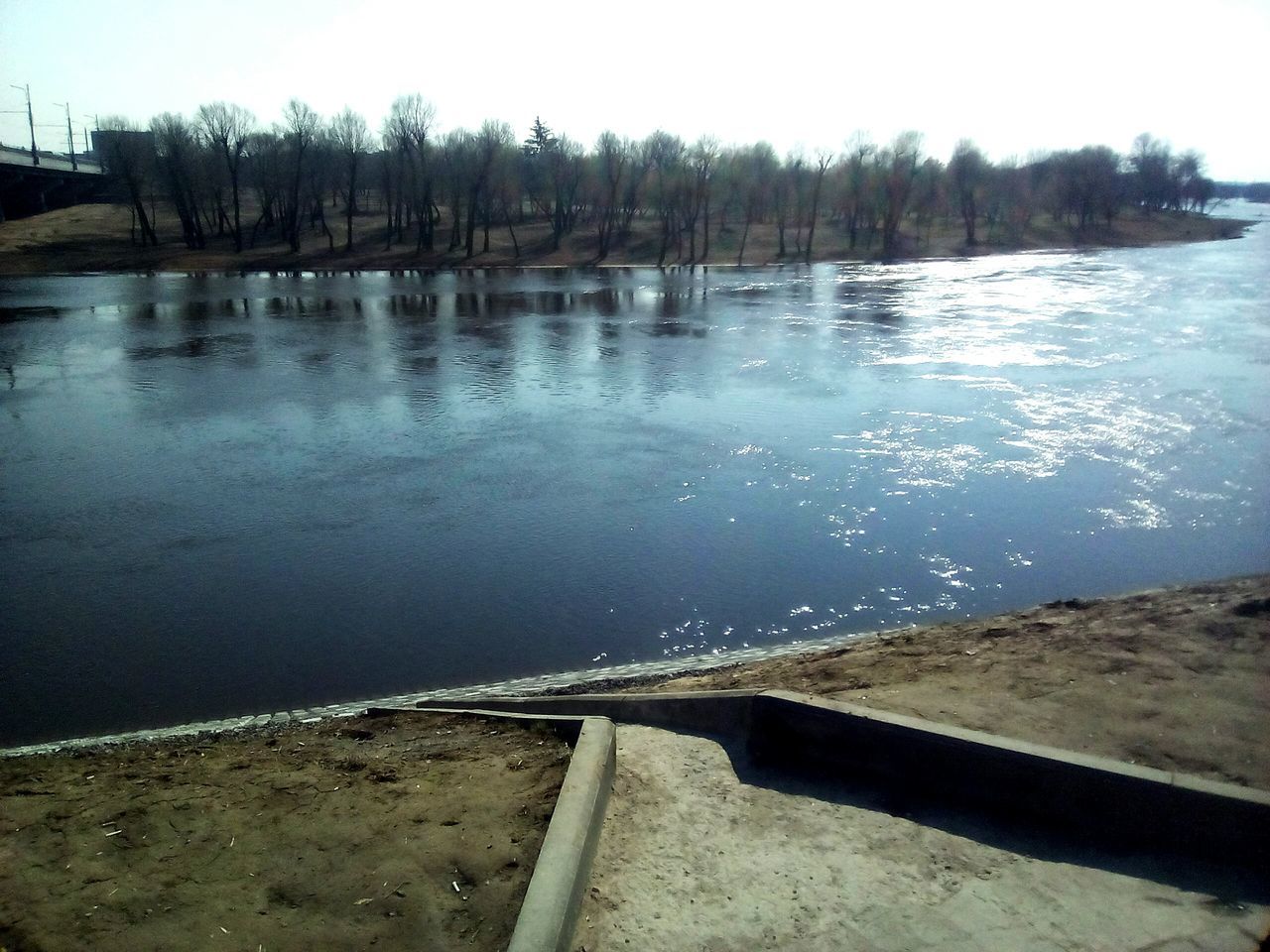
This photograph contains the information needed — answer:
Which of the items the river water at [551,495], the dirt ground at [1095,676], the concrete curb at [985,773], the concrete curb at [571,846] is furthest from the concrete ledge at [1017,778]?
the river water at [551,495]

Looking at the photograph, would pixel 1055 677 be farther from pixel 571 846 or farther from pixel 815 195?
pixel 815 195

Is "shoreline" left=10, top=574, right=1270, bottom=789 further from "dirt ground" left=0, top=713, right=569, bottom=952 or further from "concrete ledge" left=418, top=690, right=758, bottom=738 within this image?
"dirt ground" left=0, top=713, right=569, bottom=952

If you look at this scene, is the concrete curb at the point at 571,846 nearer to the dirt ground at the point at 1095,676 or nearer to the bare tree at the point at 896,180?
the dirt ground at the point at 1095,676

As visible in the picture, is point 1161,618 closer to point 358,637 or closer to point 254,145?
point 358,637

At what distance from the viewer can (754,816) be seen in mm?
4734

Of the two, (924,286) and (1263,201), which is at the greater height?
(1263,201)

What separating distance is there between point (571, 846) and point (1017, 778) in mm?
2354

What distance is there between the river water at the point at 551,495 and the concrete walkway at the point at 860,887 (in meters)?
4.10

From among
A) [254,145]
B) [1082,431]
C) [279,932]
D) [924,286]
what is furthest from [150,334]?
[254,145]

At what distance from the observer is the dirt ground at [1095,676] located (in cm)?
535

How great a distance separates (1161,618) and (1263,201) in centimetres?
22989

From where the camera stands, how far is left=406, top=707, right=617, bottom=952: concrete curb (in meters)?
3.58

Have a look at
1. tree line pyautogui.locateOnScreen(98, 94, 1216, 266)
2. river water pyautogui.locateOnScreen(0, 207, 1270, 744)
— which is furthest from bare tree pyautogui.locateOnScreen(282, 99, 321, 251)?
river water pyautogui.locateOnScreen(0, 207, 1270, 744)

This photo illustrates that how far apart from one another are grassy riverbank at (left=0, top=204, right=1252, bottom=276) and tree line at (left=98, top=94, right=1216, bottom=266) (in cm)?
61
